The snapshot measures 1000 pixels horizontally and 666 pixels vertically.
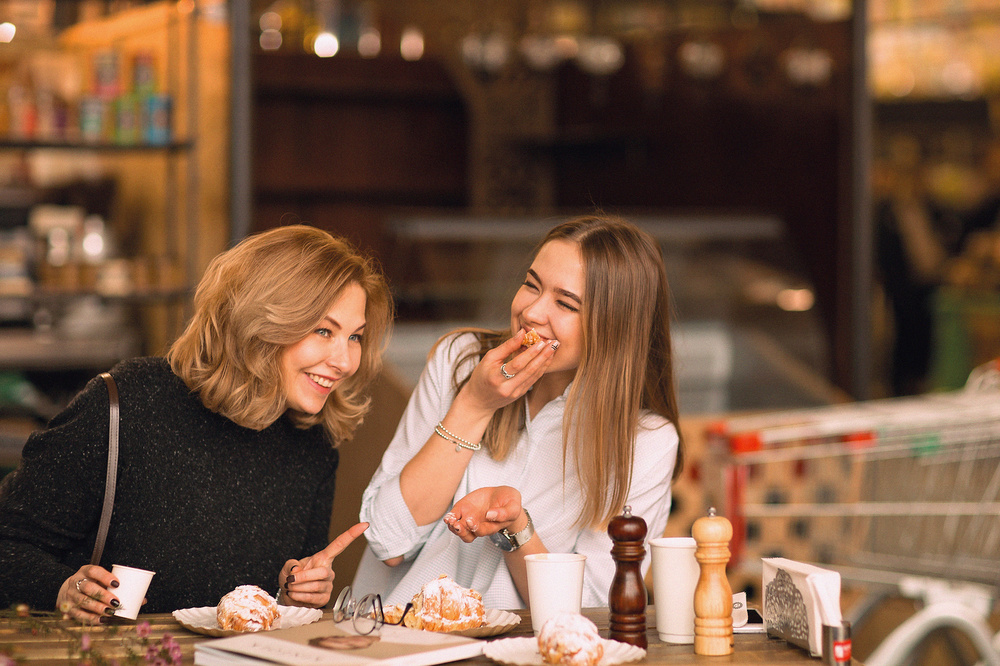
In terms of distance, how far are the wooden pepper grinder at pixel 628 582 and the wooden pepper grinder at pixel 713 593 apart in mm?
71

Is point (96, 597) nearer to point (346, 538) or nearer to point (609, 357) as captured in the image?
point (346, 538)

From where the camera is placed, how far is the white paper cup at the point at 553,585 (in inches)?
56.4

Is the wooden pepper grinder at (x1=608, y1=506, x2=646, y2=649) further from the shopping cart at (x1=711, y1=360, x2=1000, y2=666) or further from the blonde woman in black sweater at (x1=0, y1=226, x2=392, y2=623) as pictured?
the shopping cart at (x1=711, y1=360, x2=1000, y2=666)

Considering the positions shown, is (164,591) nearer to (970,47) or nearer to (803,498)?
(803,498)

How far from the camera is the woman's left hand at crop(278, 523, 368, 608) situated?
5.49ft

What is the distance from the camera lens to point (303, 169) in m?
7.24

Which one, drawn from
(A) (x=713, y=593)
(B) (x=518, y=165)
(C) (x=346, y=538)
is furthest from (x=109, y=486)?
(B) (x=518, y=165)

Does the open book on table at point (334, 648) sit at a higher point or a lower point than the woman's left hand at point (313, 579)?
higher

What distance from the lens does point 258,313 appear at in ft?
6.05

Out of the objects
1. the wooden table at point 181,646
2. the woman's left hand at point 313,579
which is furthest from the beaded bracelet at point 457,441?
the wooden table at point 181,646

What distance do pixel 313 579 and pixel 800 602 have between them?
734 mm

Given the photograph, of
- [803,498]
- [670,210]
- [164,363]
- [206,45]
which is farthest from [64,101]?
[670,210]

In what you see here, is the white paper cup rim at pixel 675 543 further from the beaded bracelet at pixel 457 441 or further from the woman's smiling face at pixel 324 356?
the woman's smiling face at pixel 324 356

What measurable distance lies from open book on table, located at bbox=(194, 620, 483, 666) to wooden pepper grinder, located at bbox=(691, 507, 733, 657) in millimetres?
285
